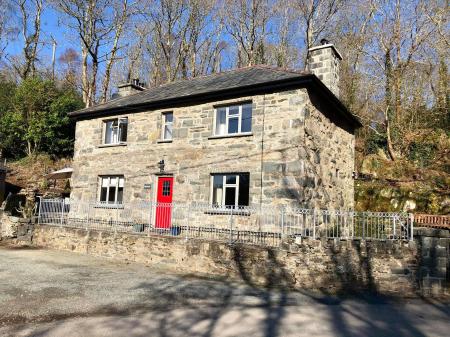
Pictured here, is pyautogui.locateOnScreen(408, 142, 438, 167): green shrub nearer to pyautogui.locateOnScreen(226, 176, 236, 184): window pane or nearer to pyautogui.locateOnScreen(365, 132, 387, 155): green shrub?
pyautogui.locateOnScreen(365, 132, 387, 155): green shrub

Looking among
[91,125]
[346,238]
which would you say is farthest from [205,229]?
[91,125]

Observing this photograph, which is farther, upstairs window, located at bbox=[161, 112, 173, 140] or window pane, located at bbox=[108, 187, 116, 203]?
window pane, located at bbox=[108, 187, 116, 203]

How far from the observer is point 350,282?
9.44 metres

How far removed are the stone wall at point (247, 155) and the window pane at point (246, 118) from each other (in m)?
0.31

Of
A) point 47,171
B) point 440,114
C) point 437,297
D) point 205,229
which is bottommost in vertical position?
point 437,297

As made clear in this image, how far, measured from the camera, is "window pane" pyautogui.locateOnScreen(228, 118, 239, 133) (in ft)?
46.5

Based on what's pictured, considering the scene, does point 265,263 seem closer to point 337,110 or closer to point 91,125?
point 337,110

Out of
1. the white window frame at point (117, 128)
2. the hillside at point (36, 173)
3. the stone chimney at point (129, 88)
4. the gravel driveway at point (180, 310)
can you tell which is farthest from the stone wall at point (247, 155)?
the hillside at point (36, 173)

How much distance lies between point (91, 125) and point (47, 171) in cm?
1098

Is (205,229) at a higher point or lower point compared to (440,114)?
lower

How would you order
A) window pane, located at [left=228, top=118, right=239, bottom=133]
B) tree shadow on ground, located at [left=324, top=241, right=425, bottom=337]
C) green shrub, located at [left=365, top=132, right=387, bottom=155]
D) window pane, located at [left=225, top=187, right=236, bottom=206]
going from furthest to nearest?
green shrub, located at [left=365, top=132, right=387, bottom=155]
window pane, located at [left=228, top=118, right=239, bottom=133]
window pane, located at [left=225, top=187, right=236, bottom=206]
tree shadow on ground, located at [left=324, top=241, right=425, bottom=337]

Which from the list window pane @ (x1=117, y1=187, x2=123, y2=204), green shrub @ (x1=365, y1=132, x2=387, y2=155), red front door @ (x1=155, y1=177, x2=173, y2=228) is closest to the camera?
red front door @ (x1=155, y1=177, x2=173, y2=228)

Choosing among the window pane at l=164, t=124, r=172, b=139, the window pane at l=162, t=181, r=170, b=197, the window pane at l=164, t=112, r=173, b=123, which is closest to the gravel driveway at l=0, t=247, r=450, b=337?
the window pane at l=162, t=181, r=170, b=197

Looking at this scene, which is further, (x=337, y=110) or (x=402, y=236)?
(x=337, y=110)
